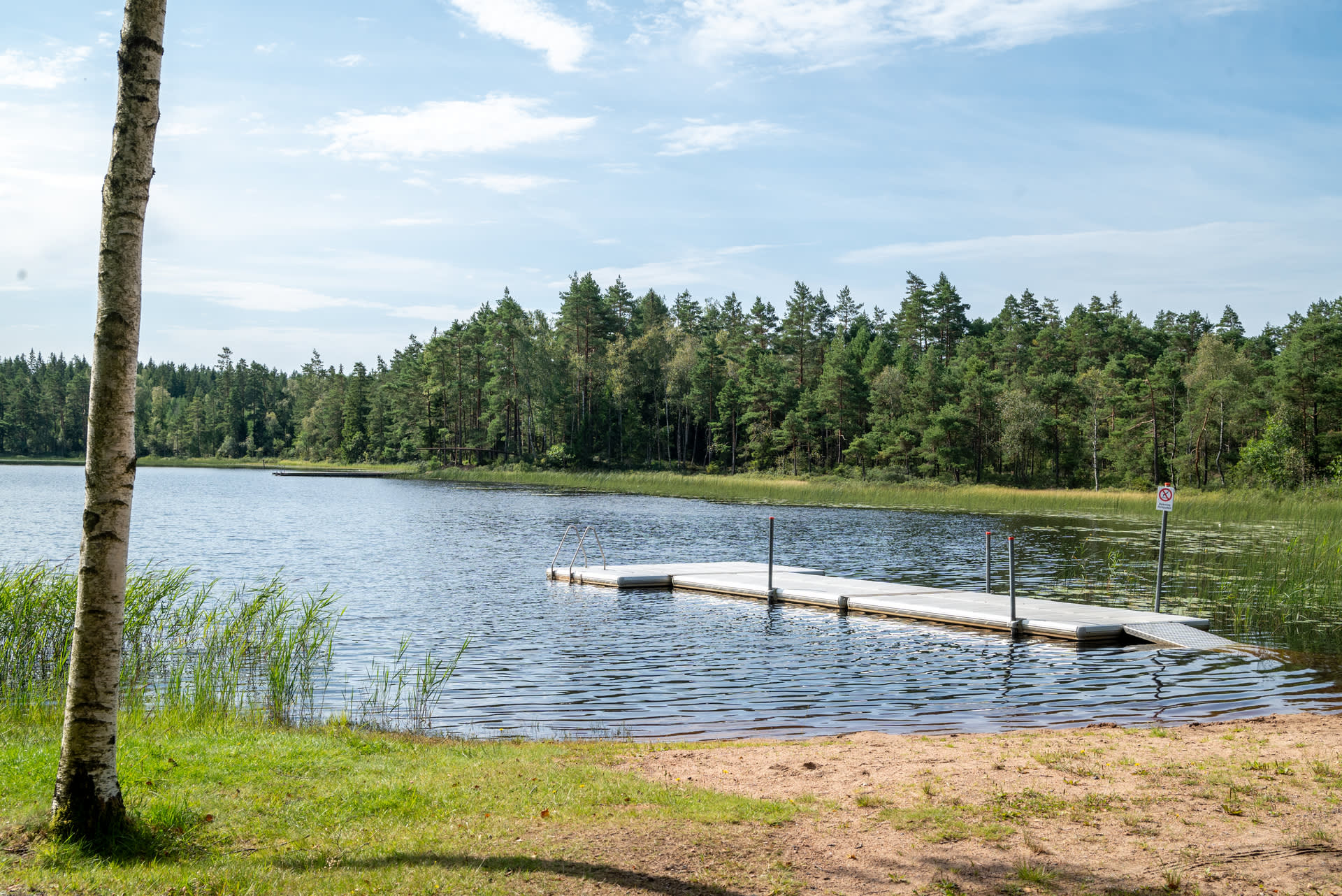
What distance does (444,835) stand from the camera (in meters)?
5.51

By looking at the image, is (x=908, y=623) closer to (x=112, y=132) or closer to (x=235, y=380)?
(x=112, y=132)

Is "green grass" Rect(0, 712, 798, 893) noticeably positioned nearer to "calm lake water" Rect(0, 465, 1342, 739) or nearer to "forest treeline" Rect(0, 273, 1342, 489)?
"calm lake water" Rect(0, 465, 1342, 739)

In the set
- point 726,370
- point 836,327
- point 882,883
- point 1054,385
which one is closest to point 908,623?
point 882,883

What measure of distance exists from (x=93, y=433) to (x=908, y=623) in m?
15.0

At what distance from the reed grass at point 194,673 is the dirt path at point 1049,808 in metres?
4.20

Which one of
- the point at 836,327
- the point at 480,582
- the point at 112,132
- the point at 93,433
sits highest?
the point at 836,327

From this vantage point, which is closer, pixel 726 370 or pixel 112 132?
pixel 112 132

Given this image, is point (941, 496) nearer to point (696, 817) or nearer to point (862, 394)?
point (862, 394)

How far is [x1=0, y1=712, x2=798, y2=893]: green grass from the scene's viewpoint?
4801 mm

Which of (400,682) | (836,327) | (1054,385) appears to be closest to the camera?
(400,682)

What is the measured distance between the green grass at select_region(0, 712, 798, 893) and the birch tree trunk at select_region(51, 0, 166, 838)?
1.17 ft

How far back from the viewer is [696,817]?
5.98 metres

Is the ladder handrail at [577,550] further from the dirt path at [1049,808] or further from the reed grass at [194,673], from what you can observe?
the dirt path at [1049,808]

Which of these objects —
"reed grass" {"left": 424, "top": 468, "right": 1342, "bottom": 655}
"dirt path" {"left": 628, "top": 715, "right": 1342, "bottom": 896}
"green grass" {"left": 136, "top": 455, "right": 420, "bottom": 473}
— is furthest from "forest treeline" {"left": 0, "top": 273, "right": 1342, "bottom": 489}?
"dirt path" {"left": 628, "top": 715, "right": 1342, "bottom": 896}
